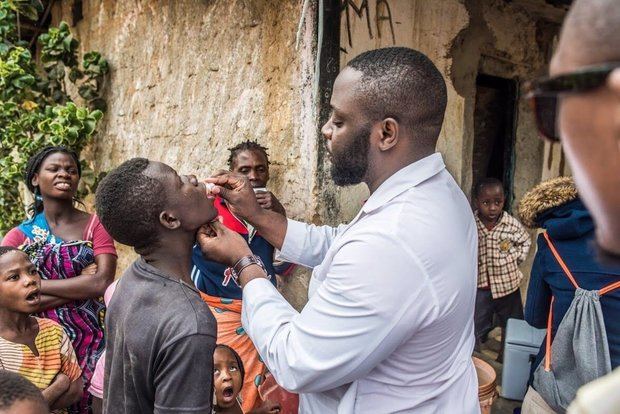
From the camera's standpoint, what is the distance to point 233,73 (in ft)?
11.1

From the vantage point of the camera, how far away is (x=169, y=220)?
1.62 m

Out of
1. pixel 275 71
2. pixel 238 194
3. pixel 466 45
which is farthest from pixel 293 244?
pixel 466 45

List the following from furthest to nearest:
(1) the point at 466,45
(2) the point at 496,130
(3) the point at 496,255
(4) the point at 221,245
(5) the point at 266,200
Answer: (2) the point at 496,130, (3) the point at 496,255, (1) the point at 466,45, (5) the point at 266,200, (4) the point at 221,245

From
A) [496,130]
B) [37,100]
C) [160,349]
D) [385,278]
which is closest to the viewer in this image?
[385,278]

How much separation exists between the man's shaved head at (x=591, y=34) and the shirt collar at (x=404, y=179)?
74 centimetres

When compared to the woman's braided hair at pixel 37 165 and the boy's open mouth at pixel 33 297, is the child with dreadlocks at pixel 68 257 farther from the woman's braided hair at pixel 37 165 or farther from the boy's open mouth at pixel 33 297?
the boy's open mouth at pixel 33 297

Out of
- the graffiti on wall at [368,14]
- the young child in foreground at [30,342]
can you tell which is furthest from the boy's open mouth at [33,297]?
the graffiti on wall at [368,14]

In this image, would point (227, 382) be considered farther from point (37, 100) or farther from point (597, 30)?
point (37, 100)

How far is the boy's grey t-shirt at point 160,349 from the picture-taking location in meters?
1.39

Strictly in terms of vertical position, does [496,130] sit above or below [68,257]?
above

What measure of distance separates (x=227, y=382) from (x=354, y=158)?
128 cm

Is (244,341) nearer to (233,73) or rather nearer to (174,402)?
(174,402)

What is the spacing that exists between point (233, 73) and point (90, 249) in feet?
4.78

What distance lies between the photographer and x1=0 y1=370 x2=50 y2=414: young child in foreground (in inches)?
54.9
